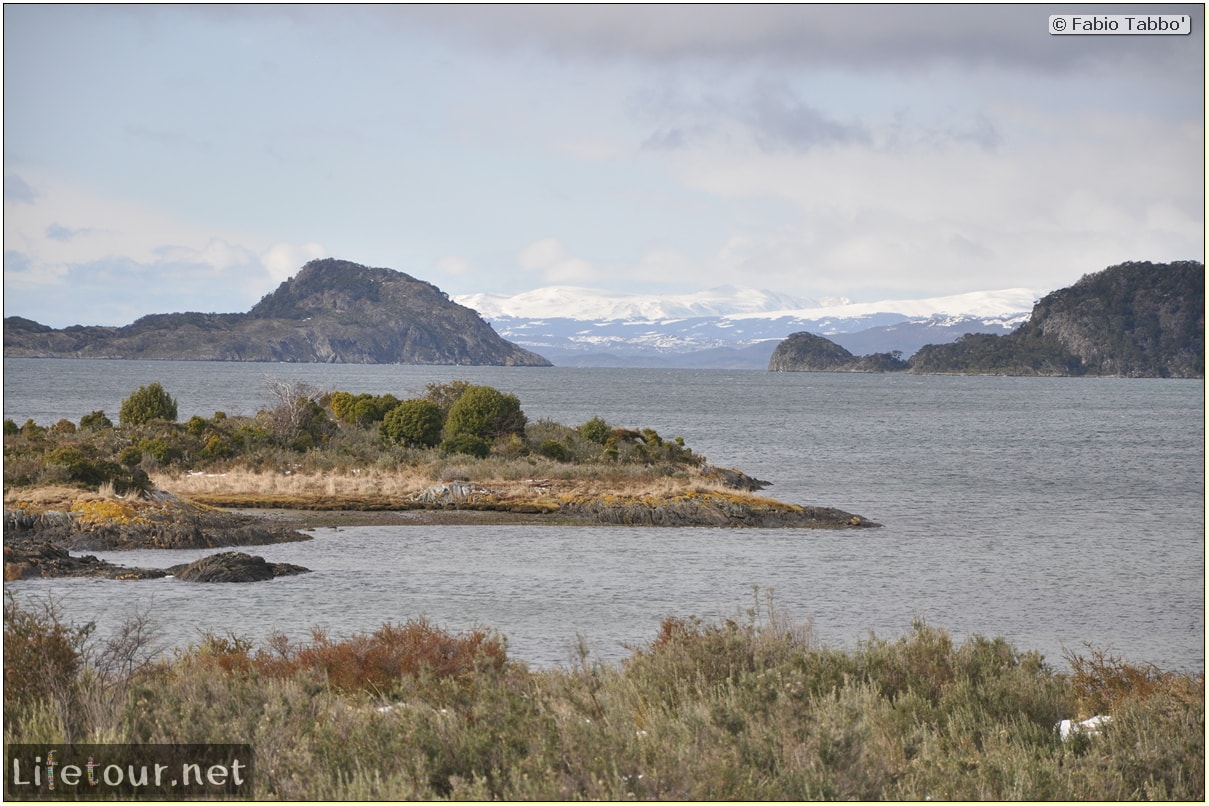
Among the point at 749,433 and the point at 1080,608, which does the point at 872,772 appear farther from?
the point at 749,433

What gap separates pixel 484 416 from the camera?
3859cm

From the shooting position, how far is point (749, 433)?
6675 cm

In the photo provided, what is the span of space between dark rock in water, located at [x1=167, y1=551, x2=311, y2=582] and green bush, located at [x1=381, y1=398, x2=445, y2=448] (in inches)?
680

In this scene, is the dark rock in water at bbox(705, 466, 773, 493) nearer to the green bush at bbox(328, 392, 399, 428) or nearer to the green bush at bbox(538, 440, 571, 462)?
the green bush at bbox(538, 440, 571, 462)

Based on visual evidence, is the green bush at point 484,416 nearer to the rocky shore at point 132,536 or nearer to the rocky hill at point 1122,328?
the rocky shore at point 132,536

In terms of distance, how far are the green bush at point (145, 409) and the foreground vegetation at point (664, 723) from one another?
30.8 metres

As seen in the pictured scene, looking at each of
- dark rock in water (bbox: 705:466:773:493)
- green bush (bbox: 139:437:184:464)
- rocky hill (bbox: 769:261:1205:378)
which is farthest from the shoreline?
rocky hill (bbox: 769:261:1205:378)

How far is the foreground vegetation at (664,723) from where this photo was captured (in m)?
5.75

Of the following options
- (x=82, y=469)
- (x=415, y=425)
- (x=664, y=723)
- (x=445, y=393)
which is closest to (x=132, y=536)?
(x=82, y=469)

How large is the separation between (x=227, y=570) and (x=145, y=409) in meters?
21.6

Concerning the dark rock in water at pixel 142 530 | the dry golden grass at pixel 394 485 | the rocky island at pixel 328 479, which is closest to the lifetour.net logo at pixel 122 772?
the rocky island at pixel 328 479

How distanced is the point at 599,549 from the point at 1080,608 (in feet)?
30.4

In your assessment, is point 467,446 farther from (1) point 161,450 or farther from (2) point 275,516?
(2) point 275,516

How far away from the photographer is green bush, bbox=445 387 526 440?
1510 inches
